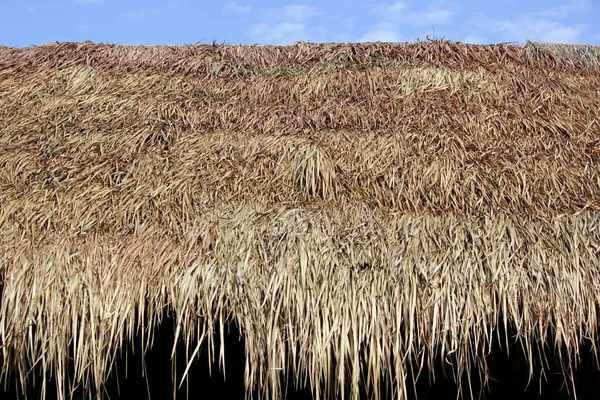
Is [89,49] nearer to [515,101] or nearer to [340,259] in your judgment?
[340,259]

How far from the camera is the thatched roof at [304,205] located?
7.13 feet

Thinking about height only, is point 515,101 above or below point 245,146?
above

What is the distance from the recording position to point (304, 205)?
246 cm

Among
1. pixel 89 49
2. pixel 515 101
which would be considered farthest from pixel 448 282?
pixel 89 49

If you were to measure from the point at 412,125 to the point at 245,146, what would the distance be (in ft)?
2.69

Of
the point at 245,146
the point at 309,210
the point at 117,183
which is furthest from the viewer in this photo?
the point at 245,146

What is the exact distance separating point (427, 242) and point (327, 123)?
3.02ft

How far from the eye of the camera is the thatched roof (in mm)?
2172

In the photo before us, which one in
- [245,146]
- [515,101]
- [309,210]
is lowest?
[309,210]

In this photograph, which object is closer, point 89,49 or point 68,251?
point 68,251

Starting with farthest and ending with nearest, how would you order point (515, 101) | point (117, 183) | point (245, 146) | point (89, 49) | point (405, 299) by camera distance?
point (89, 49), point (515, 101), point (245, 146), point (117, 183), point (405, 299)

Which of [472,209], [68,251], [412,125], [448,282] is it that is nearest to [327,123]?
[412,125]

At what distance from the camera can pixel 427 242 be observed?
2.28 metres

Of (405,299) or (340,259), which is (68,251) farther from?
(405,299)
